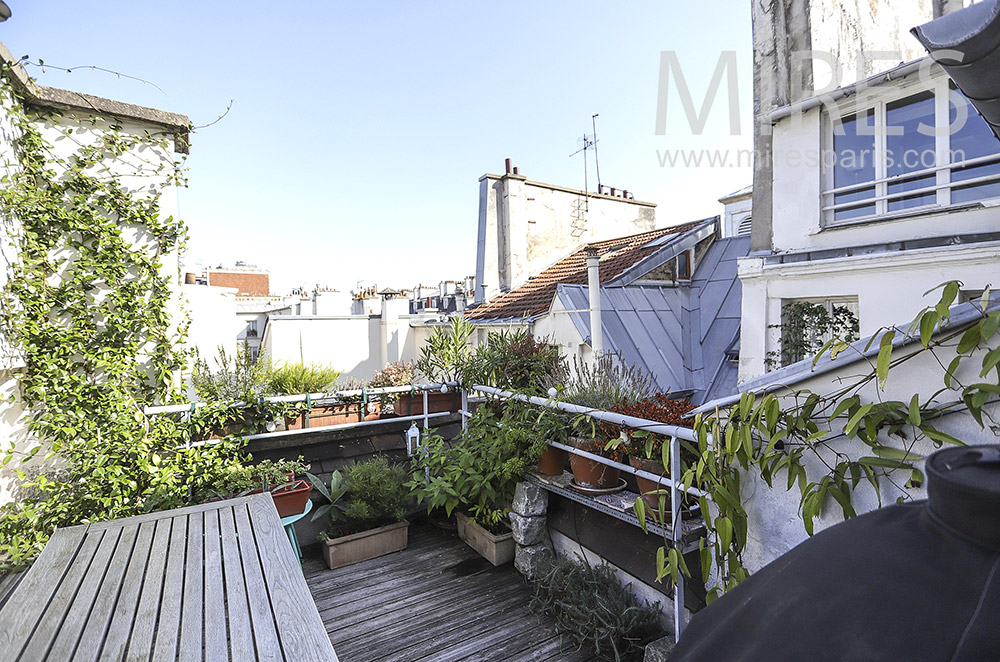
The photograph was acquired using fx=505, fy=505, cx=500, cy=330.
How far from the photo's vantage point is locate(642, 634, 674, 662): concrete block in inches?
90.0

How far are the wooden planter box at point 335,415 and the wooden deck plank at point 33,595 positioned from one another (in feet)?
5.76

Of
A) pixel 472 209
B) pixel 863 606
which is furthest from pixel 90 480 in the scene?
pixel 472 209

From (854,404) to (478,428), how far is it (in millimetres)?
2520

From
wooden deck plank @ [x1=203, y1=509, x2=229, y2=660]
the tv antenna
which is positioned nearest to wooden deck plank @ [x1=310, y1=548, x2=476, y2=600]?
wooden deck plank @ [x1=203, y1=509, x2=229, y2=660]

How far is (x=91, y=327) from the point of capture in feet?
11.1

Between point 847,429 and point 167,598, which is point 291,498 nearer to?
point 167,598

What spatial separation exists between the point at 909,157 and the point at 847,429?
15.4 ft

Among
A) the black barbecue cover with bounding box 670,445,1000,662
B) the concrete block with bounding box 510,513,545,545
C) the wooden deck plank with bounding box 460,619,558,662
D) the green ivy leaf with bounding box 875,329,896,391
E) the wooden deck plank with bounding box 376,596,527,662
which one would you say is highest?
the green ivy leaf with bounding box 875,329,896,391

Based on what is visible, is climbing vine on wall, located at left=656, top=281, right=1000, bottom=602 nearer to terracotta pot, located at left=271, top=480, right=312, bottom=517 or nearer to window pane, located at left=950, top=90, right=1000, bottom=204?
terracotta pot, located at left=271, top=480, right=312, bottom=517

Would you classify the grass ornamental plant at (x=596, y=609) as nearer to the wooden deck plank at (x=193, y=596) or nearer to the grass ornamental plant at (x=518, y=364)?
the grass ornamental plant at (x=518, y=364)

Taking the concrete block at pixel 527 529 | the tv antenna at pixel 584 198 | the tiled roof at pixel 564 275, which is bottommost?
the concrete block at pixel 527 529

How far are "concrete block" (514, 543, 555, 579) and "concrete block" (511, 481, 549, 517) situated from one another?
9.2 inches

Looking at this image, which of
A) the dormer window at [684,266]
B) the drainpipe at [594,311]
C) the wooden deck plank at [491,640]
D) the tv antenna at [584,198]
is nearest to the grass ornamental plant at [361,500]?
the wooden deck plank at [491,640]

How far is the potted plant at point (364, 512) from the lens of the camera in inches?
144
